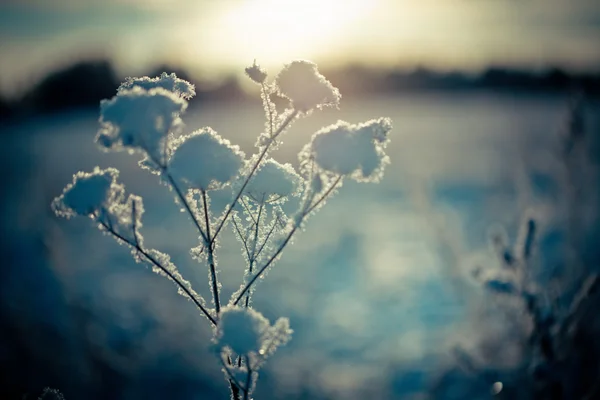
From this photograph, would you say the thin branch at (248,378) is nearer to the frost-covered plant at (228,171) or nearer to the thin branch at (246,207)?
the frost-covered plant at (228,171)

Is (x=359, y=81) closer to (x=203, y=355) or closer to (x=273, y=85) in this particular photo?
(x=203, y=355)

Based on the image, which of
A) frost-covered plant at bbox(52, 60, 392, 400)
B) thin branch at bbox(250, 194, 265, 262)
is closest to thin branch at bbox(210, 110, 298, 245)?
frost-covered plant at bbox(52, 60, 392, 400)

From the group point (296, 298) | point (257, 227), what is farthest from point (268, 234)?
point (296, 298)

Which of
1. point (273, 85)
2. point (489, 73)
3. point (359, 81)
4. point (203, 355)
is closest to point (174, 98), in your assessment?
point (273, 85)

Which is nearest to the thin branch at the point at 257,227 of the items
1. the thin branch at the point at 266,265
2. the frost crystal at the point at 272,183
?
the frost crystal at the point at 272,183

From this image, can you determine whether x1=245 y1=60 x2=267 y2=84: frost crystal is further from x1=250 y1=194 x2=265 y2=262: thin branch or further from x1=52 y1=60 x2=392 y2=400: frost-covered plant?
x1=250 y1=194 x2=265 y2=262: thin branch

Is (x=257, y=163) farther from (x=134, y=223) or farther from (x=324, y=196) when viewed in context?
(x=134, y=223)
